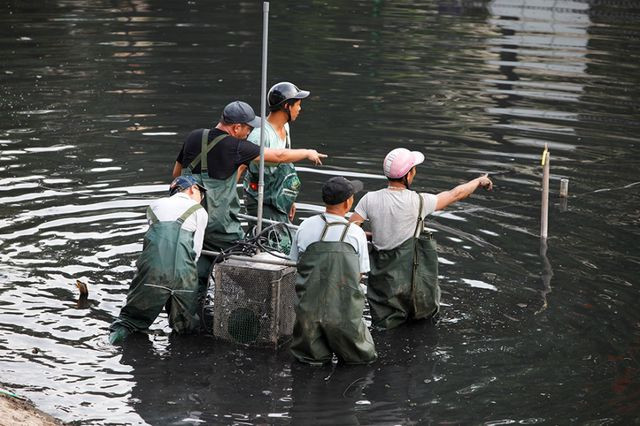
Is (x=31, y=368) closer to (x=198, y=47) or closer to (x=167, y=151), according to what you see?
(x=167, y=151)

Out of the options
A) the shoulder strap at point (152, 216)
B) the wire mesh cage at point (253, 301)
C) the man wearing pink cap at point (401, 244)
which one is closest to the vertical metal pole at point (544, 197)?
the man wearing pink cap at point (401, 244)

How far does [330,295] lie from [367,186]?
20.3 feet

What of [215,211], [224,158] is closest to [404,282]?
[215,211]

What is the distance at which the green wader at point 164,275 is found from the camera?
9.88 m

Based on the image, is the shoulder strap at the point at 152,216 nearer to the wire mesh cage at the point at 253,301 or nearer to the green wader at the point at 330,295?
the wire mesh cage at the point at 253,301

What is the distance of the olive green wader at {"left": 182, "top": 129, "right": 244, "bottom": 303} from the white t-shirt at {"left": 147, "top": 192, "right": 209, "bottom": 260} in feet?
1.28

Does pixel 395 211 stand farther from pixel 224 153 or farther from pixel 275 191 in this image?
pixel 224 153

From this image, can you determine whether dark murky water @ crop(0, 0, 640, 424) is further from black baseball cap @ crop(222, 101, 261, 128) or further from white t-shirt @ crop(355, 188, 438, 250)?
black baseball cap @ crop(222, 101, 261, 128)

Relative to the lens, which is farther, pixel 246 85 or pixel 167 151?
pixel 246 85

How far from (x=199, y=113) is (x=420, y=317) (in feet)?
31.8

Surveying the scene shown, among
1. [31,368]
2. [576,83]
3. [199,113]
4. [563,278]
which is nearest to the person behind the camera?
[31,368]

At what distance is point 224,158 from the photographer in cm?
1039

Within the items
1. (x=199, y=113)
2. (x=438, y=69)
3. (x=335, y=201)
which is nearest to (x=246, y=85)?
(x=199, y=113)

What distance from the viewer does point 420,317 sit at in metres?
10.6
